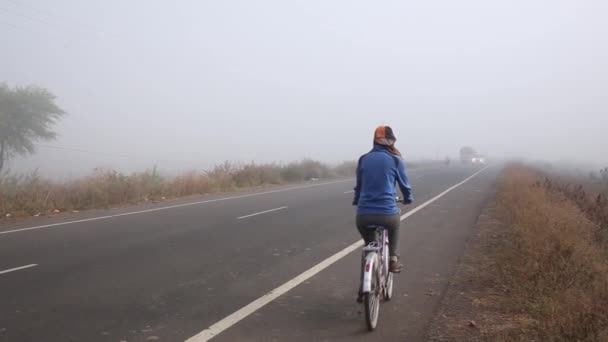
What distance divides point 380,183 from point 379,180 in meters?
0.03

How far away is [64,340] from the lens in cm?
427

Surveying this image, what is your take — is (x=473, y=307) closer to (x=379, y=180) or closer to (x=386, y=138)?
(x=379, y=180)

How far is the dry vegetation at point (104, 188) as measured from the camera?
13094 millimetres

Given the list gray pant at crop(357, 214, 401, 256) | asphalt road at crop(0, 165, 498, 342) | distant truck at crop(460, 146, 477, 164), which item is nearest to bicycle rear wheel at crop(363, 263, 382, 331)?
asphalt road at crop(0, 165, 498, 342)

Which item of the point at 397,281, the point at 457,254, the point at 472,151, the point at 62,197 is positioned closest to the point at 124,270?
the point at 397,281

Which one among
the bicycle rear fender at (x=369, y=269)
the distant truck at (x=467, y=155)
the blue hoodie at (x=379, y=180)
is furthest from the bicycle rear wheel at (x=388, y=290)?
the distant truck at (x=467, y=155)

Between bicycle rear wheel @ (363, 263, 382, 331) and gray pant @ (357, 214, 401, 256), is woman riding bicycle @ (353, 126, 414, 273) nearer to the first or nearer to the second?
gray pant @ (357, 214, 401, 256)

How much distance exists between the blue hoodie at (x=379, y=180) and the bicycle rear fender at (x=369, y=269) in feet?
1.52

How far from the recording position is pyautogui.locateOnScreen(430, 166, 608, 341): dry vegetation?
429 cm

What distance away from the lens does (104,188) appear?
51.0ft

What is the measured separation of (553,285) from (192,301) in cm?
428

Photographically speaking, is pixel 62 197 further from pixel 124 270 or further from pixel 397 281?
pixel 397 281

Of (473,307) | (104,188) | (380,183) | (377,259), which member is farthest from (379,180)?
(104,188)

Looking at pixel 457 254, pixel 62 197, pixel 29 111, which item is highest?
pixel 29 111
